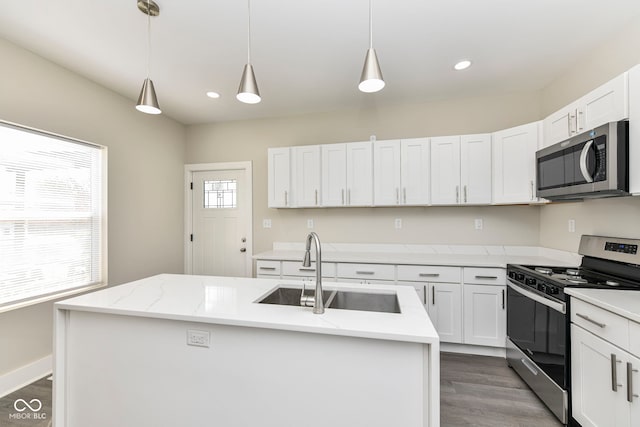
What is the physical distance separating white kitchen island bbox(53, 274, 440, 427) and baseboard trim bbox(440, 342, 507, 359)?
1.70 meters

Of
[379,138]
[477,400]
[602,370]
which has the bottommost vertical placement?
[477,400]

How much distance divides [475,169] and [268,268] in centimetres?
247

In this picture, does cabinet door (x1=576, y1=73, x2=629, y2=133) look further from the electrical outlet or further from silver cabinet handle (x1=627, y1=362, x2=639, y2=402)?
the electrical outlet

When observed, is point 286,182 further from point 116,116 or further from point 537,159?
point 537,159

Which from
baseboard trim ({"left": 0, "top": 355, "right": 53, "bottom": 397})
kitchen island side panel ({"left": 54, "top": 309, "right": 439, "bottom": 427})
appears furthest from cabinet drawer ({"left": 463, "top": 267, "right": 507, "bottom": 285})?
baseboard trim ({"left": 0, "top": 355, "right": 53, "bottom": 397})

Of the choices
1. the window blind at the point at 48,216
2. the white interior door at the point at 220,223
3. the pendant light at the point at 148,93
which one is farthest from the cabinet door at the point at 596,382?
the window blind at the point at 48,216

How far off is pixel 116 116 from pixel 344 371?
11.3 ft

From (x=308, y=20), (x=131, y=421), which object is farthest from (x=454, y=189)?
(x=131, y=421)

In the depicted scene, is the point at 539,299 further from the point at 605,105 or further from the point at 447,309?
the point at 605,105

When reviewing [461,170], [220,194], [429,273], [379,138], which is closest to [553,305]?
[429,273]

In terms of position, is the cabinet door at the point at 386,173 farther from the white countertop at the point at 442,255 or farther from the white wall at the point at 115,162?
the white wall at the point at 115,162

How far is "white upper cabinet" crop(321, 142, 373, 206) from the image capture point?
10.5ft

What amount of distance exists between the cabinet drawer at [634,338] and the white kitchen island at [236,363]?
973 mm

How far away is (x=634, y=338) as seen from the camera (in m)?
1.32
